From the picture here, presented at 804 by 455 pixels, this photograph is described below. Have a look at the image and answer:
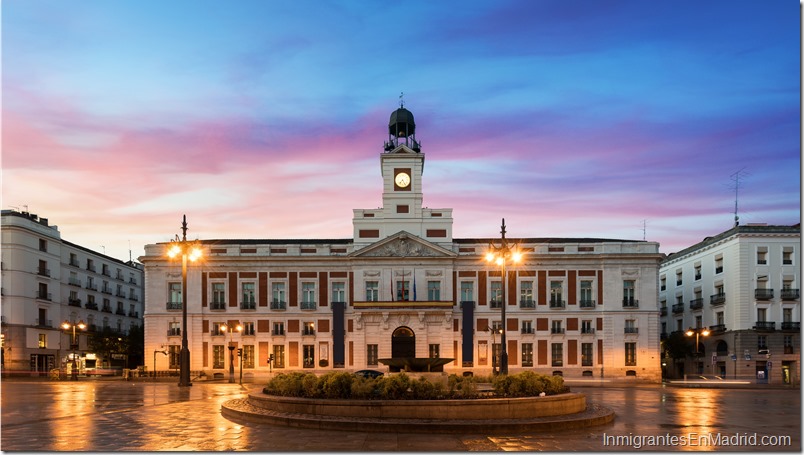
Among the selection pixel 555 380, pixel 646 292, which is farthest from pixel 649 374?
pixel 555 380

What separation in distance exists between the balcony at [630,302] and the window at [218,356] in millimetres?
36845

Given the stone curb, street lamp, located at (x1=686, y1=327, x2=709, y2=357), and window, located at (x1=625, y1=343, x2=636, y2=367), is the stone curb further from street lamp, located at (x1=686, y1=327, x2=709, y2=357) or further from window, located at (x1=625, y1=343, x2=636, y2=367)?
window, located at (x1=625, y1=343, x2=636, y2=367)

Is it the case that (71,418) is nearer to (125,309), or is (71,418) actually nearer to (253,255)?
(253,255)

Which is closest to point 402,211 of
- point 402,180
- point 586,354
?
point 402,180

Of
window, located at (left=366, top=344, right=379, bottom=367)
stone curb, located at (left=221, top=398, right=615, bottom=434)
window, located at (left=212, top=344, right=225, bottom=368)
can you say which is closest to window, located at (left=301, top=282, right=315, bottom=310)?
window, located at (left=366, top=344, right=379, bottom=367)

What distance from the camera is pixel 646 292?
7006cm

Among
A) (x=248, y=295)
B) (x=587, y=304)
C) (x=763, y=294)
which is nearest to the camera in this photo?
(x=763, y=294)

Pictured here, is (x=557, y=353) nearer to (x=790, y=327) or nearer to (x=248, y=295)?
(x=790, y=327)

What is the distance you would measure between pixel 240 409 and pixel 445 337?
4780cm

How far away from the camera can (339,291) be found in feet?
235

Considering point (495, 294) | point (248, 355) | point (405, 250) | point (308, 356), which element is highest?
point (405, 250)

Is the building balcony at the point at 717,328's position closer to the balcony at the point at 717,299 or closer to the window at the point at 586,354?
the balcony at the point at 717,299

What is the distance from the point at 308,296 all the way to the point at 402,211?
11.8 m

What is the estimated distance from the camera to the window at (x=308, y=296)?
71.3m
